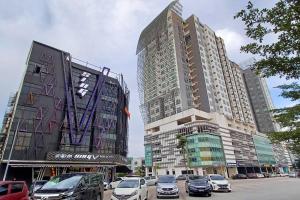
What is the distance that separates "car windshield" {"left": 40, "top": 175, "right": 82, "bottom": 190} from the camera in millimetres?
10578

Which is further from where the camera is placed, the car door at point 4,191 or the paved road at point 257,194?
the paved road at point 257,194

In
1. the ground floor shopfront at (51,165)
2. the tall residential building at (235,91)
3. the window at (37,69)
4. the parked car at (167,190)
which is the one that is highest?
the tall residential building at (235,91)

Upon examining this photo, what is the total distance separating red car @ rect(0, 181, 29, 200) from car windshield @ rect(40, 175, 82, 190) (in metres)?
1.64

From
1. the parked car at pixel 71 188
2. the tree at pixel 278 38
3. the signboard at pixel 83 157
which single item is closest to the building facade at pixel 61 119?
the signboard at pixel 83 157

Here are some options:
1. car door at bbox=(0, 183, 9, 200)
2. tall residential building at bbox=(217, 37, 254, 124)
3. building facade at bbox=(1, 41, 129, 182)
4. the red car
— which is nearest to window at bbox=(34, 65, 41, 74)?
building facade at bbox=(1, 41, 129, 182)

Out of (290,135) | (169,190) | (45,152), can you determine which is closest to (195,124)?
(45,152)

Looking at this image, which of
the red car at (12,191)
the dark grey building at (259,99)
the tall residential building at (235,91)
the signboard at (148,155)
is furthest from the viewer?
the dark grey building at (259,99)

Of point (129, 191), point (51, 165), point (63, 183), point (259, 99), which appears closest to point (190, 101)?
point (51, 165)

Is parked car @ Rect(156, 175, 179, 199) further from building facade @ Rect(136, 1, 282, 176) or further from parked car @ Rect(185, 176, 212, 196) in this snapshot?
building facade @ Rect(136, 1, 282, 176)

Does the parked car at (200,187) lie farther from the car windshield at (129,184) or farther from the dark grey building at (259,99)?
the dark grey building at (259,99)

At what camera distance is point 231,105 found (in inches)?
4459

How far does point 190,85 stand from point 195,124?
22.0 m

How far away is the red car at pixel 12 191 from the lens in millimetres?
10602

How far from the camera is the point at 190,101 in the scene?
327ft
